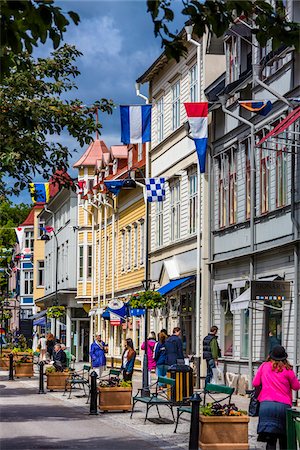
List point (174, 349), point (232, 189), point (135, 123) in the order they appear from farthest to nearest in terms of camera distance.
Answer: point (232, 189) → point (135, 123) → point (174, 349)

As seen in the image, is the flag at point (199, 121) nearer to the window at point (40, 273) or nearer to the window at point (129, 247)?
the window at point (129, 247)

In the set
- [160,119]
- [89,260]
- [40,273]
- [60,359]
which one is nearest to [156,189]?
[60,359]

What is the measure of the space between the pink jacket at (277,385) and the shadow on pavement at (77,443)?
11.2 ft

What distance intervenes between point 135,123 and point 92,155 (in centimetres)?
3753

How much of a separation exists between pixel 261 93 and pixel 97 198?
30.1 m

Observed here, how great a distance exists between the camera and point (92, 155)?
230 feet

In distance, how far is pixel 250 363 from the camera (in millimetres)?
30297

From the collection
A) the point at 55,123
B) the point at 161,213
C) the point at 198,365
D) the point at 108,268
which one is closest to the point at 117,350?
the point at 108,268

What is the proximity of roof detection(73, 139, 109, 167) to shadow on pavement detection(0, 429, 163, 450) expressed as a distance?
50.9 m

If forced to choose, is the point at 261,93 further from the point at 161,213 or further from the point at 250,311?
the point at 161,213

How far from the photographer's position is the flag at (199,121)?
1243 inches

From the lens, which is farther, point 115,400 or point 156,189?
point 156,189

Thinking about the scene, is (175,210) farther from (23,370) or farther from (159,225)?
(23,370)

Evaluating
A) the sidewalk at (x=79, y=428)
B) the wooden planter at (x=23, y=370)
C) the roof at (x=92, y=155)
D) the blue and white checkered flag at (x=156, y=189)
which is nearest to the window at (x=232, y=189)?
the blue and white checkered flag at (x=156, y=189)
